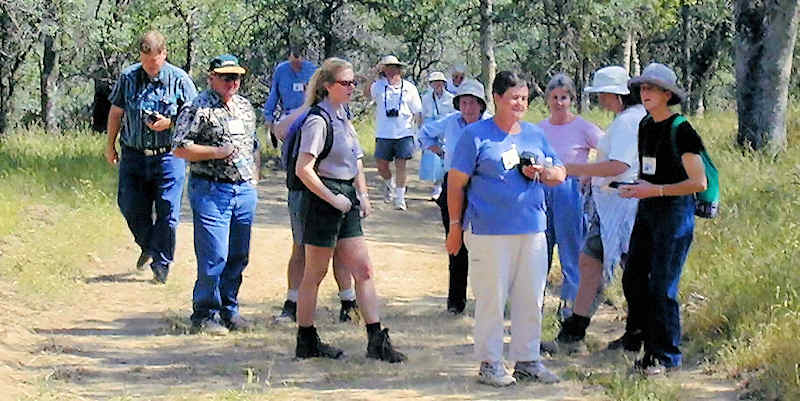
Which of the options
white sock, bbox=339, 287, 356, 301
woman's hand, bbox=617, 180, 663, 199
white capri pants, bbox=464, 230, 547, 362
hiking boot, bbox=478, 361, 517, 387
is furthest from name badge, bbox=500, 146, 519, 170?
white sock, bbox=339, 287, 356, 301

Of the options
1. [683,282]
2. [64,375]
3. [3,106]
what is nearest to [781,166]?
[683,282]

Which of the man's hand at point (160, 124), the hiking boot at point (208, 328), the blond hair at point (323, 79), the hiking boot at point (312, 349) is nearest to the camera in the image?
the blond hair at point (323, 79)

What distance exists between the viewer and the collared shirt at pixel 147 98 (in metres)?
9.38

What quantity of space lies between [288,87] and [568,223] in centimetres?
605

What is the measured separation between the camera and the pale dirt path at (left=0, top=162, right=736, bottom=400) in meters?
6.40

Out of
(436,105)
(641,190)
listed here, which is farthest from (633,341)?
(436,105)

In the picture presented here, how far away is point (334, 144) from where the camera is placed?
277 inches

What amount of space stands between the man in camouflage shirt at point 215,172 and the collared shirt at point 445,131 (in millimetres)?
1433

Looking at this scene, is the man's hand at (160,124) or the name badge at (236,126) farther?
the man's hand at (160,124)

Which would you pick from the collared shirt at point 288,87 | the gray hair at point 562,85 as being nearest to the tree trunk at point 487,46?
the collared shirt at point 288,87

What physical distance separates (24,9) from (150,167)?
330 inches

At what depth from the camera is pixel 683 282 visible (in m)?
8.59

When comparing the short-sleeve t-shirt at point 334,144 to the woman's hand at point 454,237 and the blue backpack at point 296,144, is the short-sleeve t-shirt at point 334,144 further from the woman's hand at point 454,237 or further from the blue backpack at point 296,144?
the woman's hand at point 454,237

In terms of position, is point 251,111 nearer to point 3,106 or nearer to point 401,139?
point 401,139
